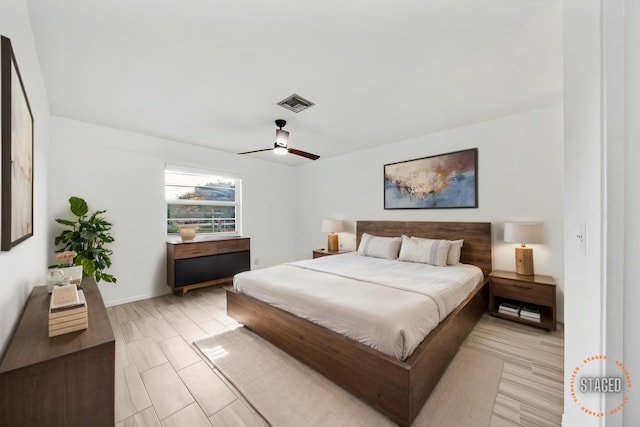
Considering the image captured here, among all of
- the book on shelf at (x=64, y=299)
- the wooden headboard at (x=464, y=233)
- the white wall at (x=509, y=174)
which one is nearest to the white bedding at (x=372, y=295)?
the wooden headboard at (x=464, y=233)

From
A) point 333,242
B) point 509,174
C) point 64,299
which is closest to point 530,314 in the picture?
point 509,174

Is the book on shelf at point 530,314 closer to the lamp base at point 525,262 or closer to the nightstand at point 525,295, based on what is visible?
the nightstand at point 525,295

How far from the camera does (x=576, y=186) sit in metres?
1.15

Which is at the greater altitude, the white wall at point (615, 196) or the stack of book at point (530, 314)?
the white wall at point (615, 196)

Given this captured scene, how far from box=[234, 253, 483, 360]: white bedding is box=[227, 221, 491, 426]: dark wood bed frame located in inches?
2.5

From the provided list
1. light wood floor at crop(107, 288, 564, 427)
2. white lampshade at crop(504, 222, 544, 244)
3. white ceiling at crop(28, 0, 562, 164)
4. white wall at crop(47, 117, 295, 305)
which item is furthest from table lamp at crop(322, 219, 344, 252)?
white lampshade at crop(504, 222, 544, 244)

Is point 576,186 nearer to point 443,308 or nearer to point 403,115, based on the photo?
point 443,308

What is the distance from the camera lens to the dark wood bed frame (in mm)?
1443

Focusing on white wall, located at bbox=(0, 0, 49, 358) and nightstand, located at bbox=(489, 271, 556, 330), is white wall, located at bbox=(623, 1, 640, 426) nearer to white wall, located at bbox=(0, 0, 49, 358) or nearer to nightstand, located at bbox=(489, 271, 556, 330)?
nightstand, located at bbox=(489, 271, 556, 330)

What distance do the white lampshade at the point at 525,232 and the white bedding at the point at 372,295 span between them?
56cm

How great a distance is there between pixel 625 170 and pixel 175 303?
4305 millimetres

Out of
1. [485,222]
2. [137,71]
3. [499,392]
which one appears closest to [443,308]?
[499,392]

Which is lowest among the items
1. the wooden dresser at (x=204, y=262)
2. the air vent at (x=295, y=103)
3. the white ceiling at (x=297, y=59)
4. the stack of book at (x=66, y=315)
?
the wooden dresser at (x=204, y=262)

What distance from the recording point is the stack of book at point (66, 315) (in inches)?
43.9
